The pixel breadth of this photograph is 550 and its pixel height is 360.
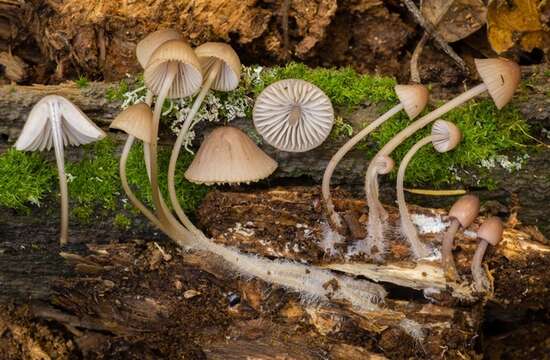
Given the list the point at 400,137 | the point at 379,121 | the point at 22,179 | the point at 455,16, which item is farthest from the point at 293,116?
the point at 22,179

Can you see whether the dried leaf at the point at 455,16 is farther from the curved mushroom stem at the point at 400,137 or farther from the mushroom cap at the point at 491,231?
the mushroom cap at the point at 491,231

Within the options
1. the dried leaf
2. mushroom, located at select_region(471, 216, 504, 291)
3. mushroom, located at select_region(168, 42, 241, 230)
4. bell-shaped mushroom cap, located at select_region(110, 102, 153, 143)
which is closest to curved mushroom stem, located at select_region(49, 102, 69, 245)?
bell-shaped mushroom cap, located at select_region(110, 102, 153, 143)

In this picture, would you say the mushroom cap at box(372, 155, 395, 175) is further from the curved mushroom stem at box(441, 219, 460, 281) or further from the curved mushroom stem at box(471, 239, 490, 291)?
the curved mushroom stem at box(471, 239, 490, 291)

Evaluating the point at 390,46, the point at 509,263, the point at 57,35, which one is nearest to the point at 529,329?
the point at 509,263

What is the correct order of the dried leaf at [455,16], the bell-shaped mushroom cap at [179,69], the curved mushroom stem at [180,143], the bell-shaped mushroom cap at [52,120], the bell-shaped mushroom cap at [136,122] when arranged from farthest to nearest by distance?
1. the dried leaf at [455,16]
2. the curved mushroom stem at [180,143]
3. the bell-shaped mushroom cap at [52,120]
4. the bell-shaped mushroom cap at [136,122]
5. the bell-shaped mushroom cap at [179,69]

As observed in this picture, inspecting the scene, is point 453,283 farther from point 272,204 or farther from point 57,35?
point 57,35

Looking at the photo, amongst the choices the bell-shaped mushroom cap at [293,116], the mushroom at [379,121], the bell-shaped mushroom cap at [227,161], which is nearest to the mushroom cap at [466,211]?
the mushroom at [379,121]

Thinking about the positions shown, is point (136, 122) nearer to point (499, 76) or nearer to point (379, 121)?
point (379, 121)
